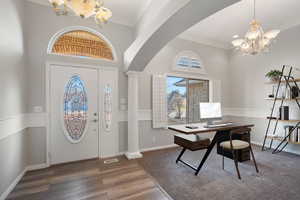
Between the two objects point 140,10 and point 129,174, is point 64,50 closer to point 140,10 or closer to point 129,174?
point 140,10

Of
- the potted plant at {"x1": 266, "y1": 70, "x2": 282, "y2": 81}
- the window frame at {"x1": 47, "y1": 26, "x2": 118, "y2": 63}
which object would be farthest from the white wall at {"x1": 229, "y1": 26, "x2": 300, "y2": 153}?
the window frame at {"x1": 47, "y1": 26, "x2": 118, "y2": 63}

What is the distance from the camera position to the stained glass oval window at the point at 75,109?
2.81m

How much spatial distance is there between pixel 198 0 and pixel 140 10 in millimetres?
1878

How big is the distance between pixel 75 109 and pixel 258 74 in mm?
4943

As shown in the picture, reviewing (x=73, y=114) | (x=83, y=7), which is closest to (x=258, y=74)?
(x=83, y=7)

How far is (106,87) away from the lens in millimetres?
3143

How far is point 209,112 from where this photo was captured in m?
2.74

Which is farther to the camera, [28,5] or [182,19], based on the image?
[28,5]

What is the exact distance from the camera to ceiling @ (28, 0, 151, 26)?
266 centimetres

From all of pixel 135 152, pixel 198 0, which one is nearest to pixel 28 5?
pixel 198 0

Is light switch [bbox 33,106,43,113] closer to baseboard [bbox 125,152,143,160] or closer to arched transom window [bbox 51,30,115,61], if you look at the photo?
arched transom window [bbox 51,30,115,61]

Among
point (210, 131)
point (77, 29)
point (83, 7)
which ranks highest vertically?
point (77, 29)

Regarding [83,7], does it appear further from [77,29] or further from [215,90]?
[215,90]

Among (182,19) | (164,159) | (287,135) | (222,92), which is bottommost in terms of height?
(164,159)
